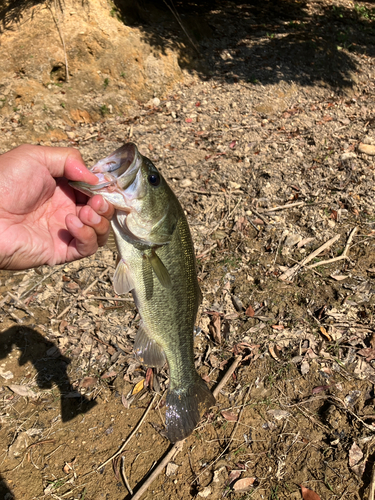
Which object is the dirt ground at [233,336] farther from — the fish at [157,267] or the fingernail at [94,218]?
the fingernail at [94,218]

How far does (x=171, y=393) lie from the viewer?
2645mm

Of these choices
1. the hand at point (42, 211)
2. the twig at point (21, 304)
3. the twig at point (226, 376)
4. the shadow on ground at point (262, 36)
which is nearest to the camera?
the hand at point (42, 211)

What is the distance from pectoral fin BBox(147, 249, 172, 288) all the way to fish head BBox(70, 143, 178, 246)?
0.09m

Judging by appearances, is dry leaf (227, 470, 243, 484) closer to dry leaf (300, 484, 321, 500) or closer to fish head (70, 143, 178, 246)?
dry leaf (300, 484, 321, 500)

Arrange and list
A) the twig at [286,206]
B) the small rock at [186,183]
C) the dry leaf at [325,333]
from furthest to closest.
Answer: the small rock at [186,183]
the twig at [286,206]
the dry leaf at [325,333]

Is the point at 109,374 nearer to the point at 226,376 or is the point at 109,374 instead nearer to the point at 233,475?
the point at 226,376

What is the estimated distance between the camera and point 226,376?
3.91m

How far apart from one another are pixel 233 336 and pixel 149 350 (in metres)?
1.95

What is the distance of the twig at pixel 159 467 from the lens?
10.6 feet

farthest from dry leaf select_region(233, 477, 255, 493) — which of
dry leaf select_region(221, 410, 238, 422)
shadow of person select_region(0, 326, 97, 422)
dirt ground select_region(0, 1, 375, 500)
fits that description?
shadow of person select_region(0, 326, 97, 422)

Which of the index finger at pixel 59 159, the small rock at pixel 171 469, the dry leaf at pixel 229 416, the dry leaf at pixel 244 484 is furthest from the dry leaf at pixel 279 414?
the index finger at pixel 59 159

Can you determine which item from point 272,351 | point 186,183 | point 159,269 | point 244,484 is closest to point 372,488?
point 244,484

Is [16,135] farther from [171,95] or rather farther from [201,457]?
[201,457]

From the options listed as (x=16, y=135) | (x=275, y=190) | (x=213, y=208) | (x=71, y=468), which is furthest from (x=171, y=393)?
(x=16, y=135)
